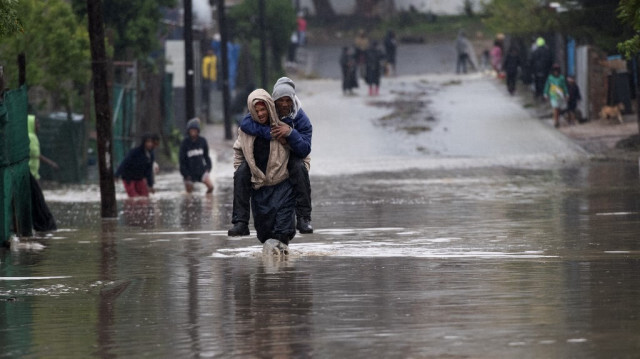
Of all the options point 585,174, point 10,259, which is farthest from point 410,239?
point 585,174

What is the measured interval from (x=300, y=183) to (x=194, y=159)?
41.5 ft

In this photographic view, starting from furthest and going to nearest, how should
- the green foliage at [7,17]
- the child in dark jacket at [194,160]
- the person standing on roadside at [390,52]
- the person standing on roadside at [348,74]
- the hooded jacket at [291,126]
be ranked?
the person standing on roadside at [390,52], the person standing on roadside at [348,74], the child in dark jacket at [194,160], the hooded jacket at [291,126], the green foliage at [7,17]

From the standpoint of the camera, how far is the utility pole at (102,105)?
20859 millimetres

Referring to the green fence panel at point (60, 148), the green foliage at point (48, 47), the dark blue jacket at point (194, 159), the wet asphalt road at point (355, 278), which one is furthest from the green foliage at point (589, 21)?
the green fence panel at point (60, 148)

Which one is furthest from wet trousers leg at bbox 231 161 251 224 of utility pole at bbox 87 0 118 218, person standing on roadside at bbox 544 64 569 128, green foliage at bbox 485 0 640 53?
person standing on roadside at bbox 544 64 569 128

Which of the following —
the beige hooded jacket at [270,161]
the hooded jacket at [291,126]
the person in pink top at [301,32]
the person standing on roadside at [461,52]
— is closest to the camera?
the hooded jacket at [291,126]

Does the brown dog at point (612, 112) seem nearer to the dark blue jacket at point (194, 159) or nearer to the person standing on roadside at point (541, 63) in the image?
the person standing on roadside at point (541, 63)

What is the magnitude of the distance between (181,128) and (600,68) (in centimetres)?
1153

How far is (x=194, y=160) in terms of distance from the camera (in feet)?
87.4

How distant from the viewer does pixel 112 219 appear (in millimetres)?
21234

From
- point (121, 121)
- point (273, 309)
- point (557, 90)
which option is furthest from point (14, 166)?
point (557, 90)

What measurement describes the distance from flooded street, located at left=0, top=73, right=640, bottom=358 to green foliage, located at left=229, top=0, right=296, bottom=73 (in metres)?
31.6

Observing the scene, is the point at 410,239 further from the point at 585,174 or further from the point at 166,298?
the point at 585,174

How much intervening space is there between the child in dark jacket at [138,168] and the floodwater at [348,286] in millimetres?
3687
